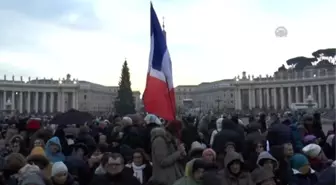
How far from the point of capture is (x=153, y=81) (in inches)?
299

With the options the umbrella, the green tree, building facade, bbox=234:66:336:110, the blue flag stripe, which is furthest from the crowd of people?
building facade, bbox=234:66:336:110

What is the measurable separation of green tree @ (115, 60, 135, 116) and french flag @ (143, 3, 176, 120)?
44313mm

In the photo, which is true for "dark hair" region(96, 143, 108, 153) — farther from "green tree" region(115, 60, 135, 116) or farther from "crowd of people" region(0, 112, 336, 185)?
"green tree" region(115, 60, 135, 116)

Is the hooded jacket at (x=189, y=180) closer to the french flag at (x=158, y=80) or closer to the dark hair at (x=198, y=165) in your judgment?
the dark hair at (x=198, y=165)

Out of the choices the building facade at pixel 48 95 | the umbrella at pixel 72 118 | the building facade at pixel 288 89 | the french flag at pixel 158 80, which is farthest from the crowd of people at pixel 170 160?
the building facade at pixel 48 95

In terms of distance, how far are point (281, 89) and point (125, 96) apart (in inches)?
1943

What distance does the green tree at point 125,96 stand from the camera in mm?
52188

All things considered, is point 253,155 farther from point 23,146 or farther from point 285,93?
point 285,93

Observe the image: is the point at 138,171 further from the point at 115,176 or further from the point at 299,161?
the point at 299,161

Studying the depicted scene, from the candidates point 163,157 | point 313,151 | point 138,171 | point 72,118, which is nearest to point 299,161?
point 313,151

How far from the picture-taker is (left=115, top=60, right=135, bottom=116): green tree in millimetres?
52188

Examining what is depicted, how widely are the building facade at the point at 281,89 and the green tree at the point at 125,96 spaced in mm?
22818

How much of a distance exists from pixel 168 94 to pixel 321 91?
82.1 meters

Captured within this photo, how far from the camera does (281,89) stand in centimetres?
9281
